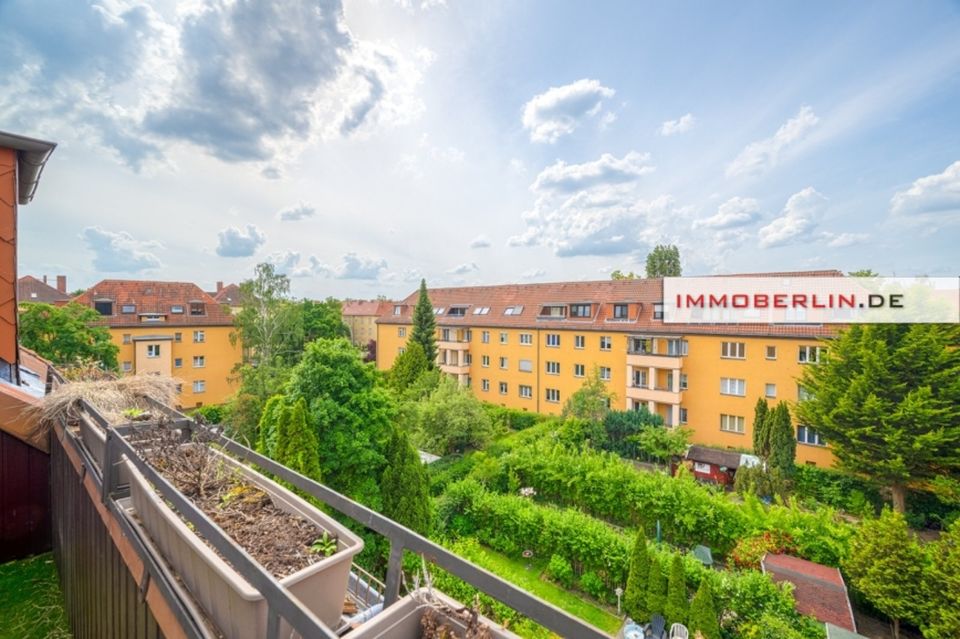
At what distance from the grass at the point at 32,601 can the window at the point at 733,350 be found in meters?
21.1

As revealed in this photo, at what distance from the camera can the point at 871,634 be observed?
336 inches

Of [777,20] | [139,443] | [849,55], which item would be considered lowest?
[139,443]

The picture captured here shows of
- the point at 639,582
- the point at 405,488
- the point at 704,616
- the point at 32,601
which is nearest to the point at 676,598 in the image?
the point at 704,616

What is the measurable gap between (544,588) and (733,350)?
1395 centimetres

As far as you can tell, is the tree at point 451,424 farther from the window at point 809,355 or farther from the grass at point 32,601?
the window at point 809,355

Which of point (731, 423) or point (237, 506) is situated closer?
point (237, 506)

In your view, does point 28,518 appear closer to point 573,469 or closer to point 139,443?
point 139,443

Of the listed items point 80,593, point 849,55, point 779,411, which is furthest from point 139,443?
point 779,411

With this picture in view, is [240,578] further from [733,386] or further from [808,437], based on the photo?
[808,437]

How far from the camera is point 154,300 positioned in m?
24.1

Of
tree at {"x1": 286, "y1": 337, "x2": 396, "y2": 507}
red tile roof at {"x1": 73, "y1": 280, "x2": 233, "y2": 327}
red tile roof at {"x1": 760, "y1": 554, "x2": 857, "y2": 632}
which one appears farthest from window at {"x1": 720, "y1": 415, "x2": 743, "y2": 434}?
red tile roof at {"x1": 73, "y1": 280, "x2": 233, "y2": 327}

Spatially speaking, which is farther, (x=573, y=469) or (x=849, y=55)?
(x=573, y=469)

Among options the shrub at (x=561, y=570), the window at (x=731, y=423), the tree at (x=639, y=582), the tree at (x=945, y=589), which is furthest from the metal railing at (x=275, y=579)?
the window at (x=731, y=423)

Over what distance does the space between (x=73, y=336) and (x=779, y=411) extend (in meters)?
29.0
